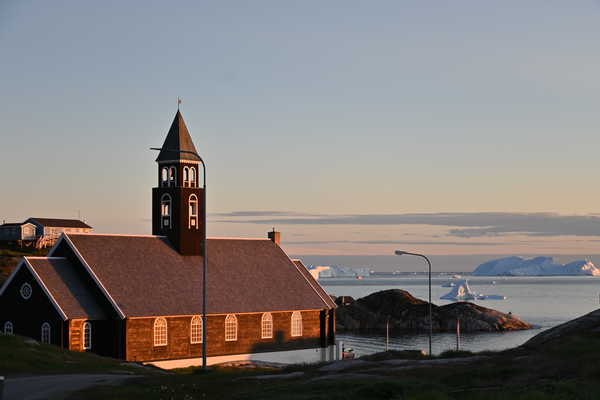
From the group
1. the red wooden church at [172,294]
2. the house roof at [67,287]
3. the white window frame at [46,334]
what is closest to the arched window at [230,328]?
the red wooden church at [172,294]

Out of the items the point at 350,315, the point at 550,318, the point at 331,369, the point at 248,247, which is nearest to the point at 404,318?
the point at 350,315

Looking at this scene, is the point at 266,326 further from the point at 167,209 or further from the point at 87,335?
the point at 87,335

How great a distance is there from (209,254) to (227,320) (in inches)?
258

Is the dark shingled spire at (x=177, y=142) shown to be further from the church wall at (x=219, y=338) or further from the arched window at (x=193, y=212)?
the church wall at (x=219, y=338)

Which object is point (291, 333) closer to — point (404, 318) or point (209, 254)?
point (209, 254)

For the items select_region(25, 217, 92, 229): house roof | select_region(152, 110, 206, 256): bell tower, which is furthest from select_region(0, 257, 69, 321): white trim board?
select_region(25, 217, 92, 229): house roof

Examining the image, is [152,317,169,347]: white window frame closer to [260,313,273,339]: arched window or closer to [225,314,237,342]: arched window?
[225,314,237,342]: arched window

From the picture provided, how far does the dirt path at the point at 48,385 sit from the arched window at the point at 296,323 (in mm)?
33534

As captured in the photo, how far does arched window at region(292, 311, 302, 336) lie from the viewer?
67812 mm

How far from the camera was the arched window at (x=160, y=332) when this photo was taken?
58688 millimetres

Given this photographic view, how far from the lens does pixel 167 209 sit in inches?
2635

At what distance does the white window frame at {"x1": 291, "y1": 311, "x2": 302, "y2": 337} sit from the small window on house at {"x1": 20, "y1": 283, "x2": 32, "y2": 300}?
2049cm

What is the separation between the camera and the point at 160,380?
3111 centimetres

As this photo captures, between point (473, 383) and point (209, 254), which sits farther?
point (209, 254)
